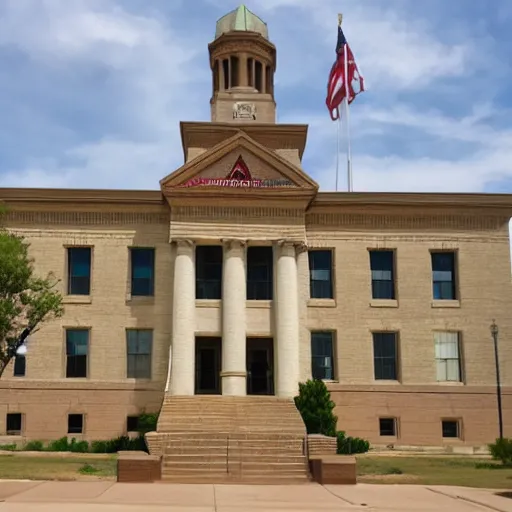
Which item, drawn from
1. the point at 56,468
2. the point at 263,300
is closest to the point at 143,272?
the point at 263,300

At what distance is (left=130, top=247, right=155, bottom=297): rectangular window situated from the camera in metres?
34.7

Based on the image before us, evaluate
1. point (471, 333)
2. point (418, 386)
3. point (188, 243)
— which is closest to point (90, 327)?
point (188, 243)

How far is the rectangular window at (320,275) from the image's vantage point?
115 ft

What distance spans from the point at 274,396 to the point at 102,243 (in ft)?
35.4

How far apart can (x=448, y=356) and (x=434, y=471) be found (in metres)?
11.9

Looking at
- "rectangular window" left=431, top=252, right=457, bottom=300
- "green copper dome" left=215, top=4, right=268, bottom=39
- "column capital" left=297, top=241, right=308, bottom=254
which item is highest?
"green copper dome" left=215, top=4, right=268, bottom=39

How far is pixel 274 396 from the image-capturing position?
32.3 metres

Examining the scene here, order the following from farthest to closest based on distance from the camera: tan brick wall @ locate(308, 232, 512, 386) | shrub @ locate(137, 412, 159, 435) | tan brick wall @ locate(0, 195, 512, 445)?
tan brick wall @ locate(308, 232, 512, 386)
tan brick wall @ locate(0, 195, 512, 445)
shrub @ locate(137, 412, 159, 435)

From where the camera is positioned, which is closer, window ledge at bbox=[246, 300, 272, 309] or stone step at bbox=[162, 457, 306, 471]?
stone step at bbox=[162, 457, 306, 471]

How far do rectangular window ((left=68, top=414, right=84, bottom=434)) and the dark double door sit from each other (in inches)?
213

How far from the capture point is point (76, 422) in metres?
33.2

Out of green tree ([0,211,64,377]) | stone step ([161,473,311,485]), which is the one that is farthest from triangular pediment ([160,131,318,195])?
stone step ([161,473,311,485])

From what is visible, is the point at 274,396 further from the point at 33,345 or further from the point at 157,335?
the point at 33,345

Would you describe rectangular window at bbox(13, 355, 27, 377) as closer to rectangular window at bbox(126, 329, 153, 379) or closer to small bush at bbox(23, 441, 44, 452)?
small bush at bbox(23, 441, 44, 452)
